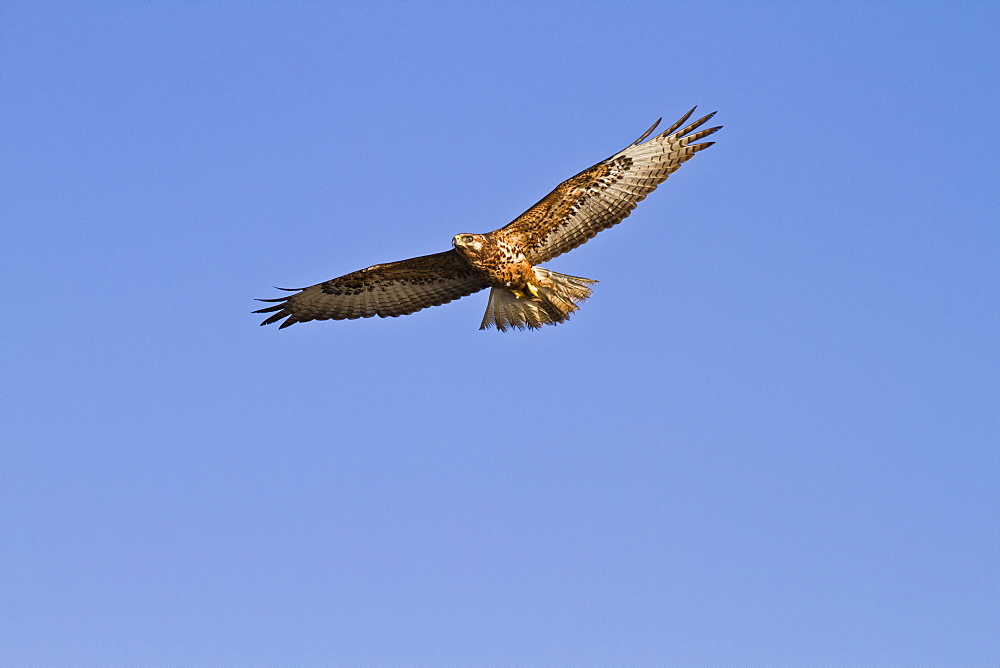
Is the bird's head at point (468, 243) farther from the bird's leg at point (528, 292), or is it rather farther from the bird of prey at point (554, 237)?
the bird's leg at point (528, 292)

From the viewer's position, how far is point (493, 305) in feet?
58.9

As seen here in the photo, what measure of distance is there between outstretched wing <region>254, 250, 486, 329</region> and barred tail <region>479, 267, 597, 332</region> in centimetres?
40

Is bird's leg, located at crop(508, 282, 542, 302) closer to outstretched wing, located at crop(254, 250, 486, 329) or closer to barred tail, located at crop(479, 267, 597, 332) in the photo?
barred tail, located at crop(479, 267, 597, 332)

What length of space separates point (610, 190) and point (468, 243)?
6.33ft

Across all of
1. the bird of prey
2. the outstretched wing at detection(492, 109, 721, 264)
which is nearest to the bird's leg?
the bird of prey

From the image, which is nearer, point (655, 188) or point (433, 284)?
point (655, 188)

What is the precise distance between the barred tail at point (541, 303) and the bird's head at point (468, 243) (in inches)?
33.6

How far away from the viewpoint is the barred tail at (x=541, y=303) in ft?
58.0

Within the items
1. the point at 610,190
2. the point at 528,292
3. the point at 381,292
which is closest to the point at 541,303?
the point at 528,292

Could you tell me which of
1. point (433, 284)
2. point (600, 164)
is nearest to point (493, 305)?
point (433, 284)

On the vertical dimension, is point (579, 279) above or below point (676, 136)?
below

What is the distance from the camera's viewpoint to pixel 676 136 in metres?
17.4

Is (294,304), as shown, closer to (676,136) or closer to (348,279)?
(348,279)

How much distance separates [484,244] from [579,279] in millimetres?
1420
